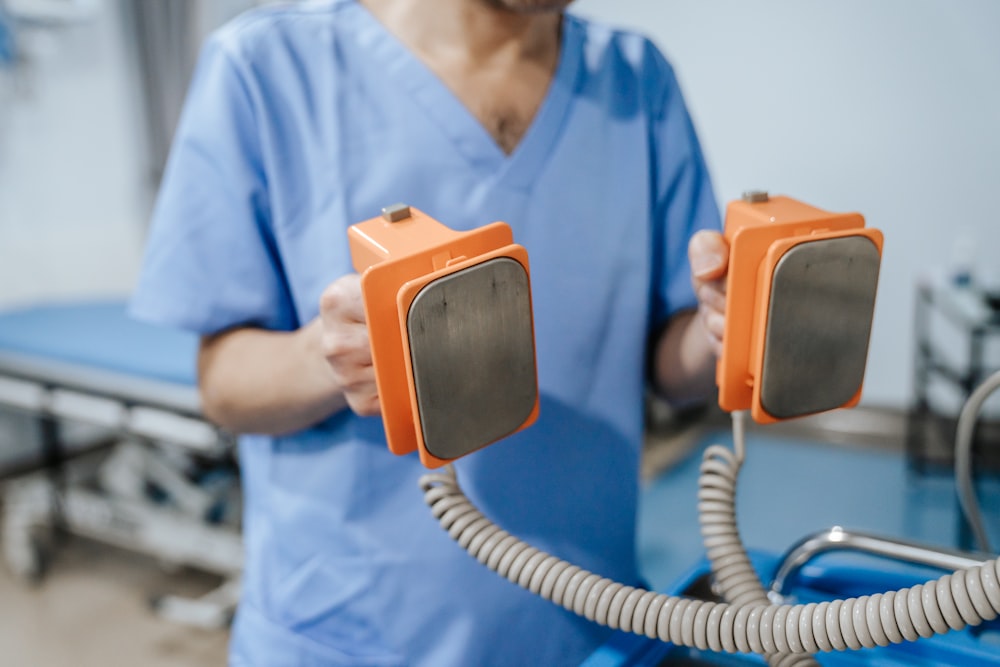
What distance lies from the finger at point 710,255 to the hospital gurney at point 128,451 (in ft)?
5.10

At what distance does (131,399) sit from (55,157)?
1245mm

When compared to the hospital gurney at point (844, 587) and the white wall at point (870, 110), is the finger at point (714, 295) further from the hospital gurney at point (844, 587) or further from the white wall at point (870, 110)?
the white wall at point (870, 110)

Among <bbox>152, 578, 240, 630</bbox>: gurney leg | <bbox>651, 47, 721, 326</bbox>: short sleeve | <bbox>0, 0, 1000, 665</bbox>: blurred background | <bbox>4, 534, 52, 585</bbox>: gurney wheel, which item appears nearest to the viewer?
A: <bbox>651, 47, 721, 326</bbox>: short sleeve

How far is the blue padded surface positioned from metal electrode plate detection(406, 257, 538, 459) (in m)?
1.56

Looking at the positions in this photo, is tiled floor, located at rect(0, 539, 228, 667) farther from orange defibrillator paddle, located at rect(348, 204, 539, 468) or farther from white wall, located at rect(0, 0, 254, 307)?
orange defibrillator paddle, located at rect(348, 204, 539, 468)

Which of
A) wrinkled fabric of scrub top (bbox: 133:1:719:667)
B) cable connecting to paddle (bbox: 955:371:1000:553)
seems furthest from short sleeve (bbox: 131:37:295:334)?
cable connecting to paddle (bbox: 955:371:1000:553)

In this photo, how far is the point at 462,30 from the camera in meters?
0.64

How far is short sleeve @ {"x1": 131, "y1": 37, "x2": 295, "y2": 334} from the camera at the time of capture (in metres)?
0.60

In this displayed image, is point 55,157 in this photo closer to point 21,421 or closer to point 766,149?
point 21,421

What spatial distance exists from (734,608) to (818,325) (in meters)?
0.15

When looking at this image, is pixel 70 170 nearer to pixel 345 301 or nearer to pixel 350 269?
pixel 350 269

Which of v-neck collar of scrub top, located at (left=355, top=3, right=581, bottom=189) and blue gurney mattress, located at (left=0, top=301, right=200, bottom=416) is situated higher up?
v-neck collar of scrub top, located at (left=355, top=3, right=581, bottom=189)

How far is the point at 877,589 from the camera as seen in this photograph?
1.67 feet

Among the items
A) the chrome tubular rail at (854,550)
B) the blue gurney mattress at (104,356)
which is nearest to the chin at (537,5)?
the chrome tubular rail at (854,550)
